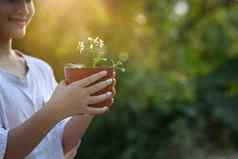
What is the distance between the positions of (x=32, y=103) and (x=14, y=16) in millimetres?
216

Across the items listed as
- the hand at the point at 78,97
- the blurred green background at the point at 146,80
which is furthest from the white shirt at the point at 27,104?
the blurred green background at the point at 146,80

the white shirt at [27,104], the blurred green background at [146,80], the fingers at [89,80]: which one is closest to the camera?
the fingers at [89,80]

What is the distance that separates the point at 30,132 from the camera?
1.28 meters

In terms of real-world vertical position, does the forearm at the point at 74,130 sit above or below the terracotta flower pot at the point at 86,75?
below

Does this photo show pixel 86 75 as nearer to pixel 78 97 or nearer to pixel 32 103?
pixel 78 97

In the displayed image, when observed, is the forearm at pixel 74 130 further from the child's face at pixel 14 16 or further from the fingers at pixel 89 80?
the child's face at pixel 14 16

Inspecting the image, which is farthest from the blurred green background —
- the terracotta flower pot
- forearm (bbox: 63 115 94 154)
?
the terracotta flower pot

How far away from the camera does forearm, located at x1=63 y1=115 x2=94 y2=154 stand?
4.71 ft

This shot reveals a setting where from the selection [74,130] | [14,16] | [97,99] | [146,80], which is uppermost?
[14,16]

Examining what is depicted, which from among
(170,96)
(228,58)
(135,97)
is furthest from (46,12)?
(228,58)

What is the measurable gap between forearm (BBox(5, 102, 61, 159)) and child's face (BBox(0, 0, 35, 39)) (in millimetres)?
262

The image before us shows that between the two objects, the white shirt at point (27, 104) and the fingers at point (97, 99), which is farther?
the white shirt at point (27, 104)

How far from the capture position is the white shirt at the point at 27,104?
1.39 meters

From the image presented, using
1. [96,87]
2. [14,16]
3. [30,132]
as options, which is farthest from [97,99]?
[14,16]
